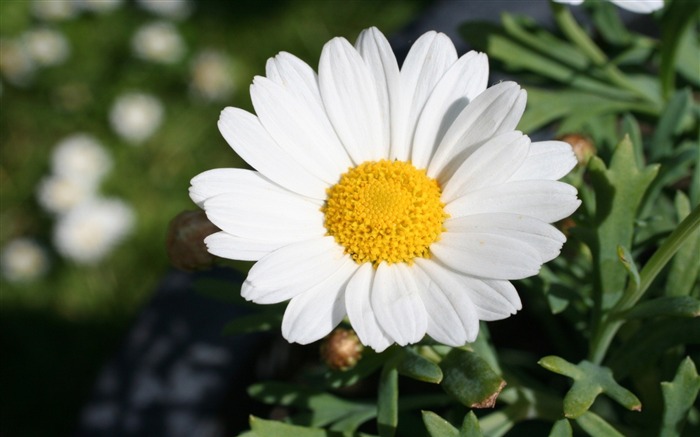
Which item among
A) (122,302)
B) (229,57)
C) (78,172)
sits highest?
(229,57)

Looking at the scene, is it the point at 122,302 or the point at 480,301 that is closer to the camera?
the point at 480,301

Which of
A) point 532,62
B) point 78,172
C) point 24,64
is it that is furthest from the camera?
point 24,64

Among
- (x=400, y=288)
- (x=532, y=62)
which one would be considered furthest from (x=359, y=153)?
(x=532, y=62)

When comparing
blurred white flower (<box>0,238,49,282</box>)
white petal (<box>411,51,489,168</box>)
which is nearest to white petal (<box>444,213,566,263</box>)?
white petal (<box>411,51,489,168</box>)

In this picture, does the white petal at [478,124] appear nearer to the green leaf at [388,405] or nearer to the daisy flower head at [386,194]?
the daisy flower head at [386,194]

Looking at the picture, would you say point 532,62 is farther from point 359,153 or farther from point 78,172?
point 78,172

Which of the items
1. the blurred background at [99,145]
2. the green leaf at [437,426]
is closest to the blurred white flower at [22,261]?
the blurred background at [99,145]

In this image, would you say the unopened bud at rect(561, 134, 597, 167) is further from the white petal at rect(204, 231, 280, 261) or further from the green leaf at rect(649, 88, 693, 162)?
the white petal at rect(204, 231, 280, 261)
